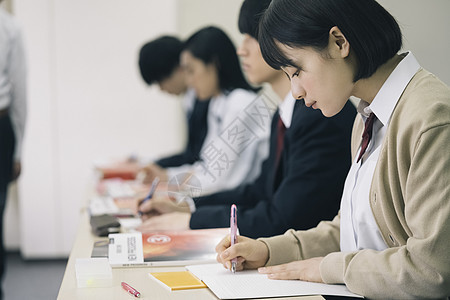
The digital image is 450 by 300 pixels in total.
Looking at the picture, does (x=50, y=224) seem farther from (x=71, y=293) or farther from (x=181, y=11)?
(x=71, y=293)

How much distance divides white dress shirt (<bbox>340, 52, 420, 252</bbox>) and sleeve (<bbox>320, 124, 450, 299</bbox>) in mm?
159

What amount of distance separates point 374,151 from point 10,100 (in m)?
2.30

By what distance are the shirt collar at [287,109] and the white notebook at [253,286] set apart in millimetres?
621

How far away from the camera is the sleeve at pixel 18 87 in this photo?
2.96 m

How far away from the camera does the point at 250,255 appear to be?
4.12 feet

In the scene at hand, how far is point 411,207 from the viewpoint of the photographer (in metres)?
1.00

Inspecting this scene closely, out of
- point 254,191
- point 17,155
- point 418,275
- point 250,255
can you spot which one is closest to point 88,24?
point 17,155

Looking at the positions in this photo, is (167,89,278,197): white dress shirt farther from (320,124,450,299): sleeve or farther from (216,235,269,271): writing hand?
(320,124,450,299): sleeve

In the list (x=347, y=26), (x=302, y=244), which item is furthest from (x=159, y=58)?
(x=347, y=26)

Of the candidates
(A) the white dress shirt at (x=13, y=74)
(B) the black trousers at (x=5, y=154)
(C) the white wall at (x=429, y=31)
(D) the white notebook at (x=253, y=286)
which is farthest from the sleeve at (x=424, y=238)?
(A) the white dress shirt at (x=13, y=74)

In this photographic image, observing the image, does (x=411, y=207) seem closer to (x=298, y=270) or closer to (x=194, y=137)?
(x=298, y=270)

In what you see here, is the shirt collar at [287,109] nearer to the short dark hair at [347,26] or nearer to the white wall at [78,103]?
the short dark hair at [347,26]

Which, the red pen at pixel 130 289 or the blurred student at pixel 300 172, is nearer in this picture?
the red pen at pixel 130 289

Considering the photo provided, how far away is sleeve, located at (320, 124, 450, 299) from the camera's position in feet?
3.12
